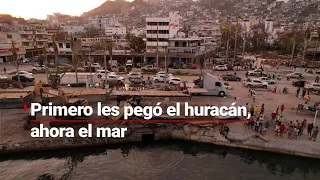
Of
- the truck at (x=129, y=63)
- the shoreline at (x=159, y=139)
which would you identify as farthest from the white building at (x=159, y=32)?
the shoreline at (x=159, y=139)

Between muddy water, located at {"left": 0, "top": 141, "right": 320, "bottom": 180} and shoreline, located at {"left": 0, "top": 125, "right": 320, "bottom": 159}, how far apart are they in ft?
1.39

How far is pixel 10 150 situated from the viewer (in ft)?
64.9

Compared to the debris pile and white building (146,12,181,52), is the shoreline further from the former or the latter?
white building (146,12,181,52)

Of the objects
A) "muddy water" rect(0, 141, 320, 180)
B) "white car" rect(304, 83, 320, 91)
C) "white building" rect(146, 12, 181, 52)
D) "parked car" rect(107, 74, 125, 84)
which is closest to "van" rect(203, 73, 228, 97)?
"muddy water" rect(0, 141, 320, 180)

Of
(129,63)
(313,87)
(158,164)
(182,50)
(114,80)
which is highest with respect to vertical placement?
(182,50)

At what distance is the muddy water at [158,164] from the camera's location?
1742 centimetres

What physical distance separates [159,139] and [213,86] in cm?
1273

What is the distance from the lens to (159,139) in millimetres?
22484

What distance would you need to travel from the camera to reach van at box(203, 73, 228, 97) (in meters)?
31.4

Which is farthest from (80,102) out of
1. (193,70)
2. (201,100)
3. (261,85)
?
(193,70)

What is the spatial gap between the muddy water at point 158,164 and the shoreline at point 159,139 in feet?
1.39

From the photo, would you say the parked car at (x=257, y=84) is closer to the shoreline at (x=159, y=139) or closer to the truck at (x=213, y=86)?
the truck at (x=213, y=86)

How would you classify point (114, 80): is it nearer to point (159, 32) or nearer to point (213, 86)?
point (213, 86)

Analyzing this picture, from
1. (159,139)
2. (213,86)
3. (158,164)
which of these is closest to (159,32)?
(213,86)
